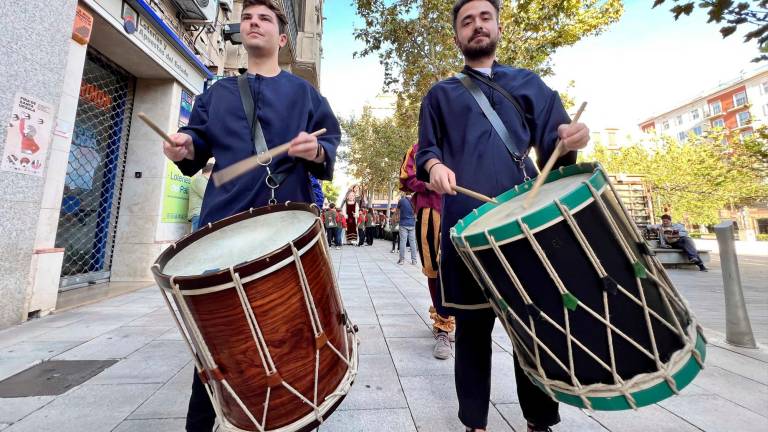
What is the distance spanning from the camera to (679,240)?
9.05 m

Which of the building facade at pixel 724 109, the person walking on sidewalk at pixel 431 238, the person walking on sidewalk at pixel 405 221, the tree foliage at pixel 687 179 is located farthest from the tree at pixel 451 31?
the building facade at pixel 724 109

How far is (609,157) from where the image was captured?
3312cm

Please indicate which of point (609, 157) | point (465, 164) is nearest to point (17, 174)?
point (465, 164)

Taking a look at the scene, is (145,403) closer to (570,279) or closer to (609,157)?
(570,279)

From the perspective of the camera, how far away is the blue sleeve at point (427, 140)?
1499 millimetres

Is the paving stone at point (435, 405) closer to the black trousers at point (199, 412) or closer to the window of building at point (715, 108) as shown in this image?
the black trousers at point (199, 412)

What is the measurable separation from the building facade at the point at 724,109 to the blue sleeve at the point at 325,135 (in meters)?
40.0

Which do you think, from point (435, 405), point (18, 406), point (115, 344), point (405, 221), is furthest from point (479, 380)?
point (405, 221)

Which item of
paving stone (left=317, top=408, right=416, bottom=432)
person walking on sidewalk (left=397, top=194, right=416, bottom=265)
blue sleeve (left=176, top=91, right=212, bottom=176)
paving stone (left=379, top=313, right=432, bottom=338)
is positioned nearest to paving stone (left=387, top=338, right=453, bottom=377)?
paving stone (left=379, top=313, right=432, bottom=338)

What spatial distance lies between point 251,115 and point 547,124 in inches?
49.6

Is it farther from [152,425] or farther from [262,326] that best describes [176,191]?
[262,326]

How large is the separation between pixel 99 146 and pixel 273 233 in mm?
5565

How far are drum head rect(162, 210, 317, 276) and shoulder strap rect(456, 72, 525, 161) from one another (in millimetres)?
839

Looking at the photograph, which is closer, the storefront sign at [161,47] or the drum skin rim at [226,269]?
the drum skin rim at [226,269]
